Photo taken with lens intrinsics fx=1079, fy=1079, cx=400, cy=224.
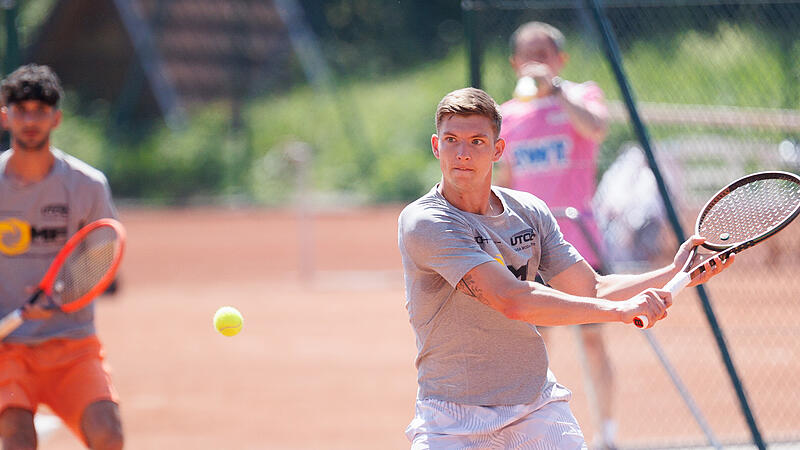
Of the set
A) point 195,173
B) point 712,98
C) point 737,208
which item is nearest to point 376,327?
point 712,98

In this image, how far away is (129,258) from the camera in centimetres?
1575

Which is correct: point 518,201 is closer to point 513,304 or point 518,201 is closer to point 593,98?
point 513,304

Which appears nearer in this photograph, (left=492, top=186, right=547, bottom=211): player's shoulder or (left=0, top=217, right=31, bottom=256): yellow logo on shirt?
(left=492, top=186, right=547, bottom=211): player's shoulder

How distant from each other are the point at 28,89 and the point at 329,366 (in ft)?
15.1

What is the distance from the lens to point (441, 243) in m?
3.32

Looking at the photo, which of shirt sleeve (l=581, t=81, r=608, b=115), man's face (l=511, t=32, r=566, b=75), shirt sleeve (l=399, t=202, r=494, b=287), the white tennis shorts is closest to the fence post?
man's face (l=511, t=32, r=566, b=75)

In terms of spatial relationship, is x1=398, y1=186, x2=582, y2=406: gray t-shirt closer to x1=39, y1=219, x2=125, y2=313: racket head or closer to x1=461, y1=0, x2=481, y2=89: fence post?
x1=39, y1=219, x2=125, y2=313: racket head

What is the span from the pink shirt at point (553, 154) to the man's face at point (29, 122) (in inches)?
94.5

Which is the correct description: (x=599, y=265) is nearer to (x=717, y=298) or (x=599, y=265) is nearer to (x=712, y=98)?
(x=712, y=98)

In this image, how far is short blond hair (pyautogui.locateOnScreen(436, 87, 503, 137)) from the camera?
337cm

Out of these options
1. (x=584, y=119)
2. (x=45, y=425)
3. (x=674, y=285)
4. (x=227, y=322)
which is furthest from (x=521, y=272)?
(x=45, y=425)

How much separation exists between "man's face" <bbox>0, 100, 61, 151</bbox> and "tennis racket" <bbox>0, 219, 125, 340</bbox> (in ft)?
1.40

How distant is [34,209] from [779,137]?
14.5 ft

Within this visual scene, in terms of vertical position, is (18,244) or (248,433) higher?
(18,244)
